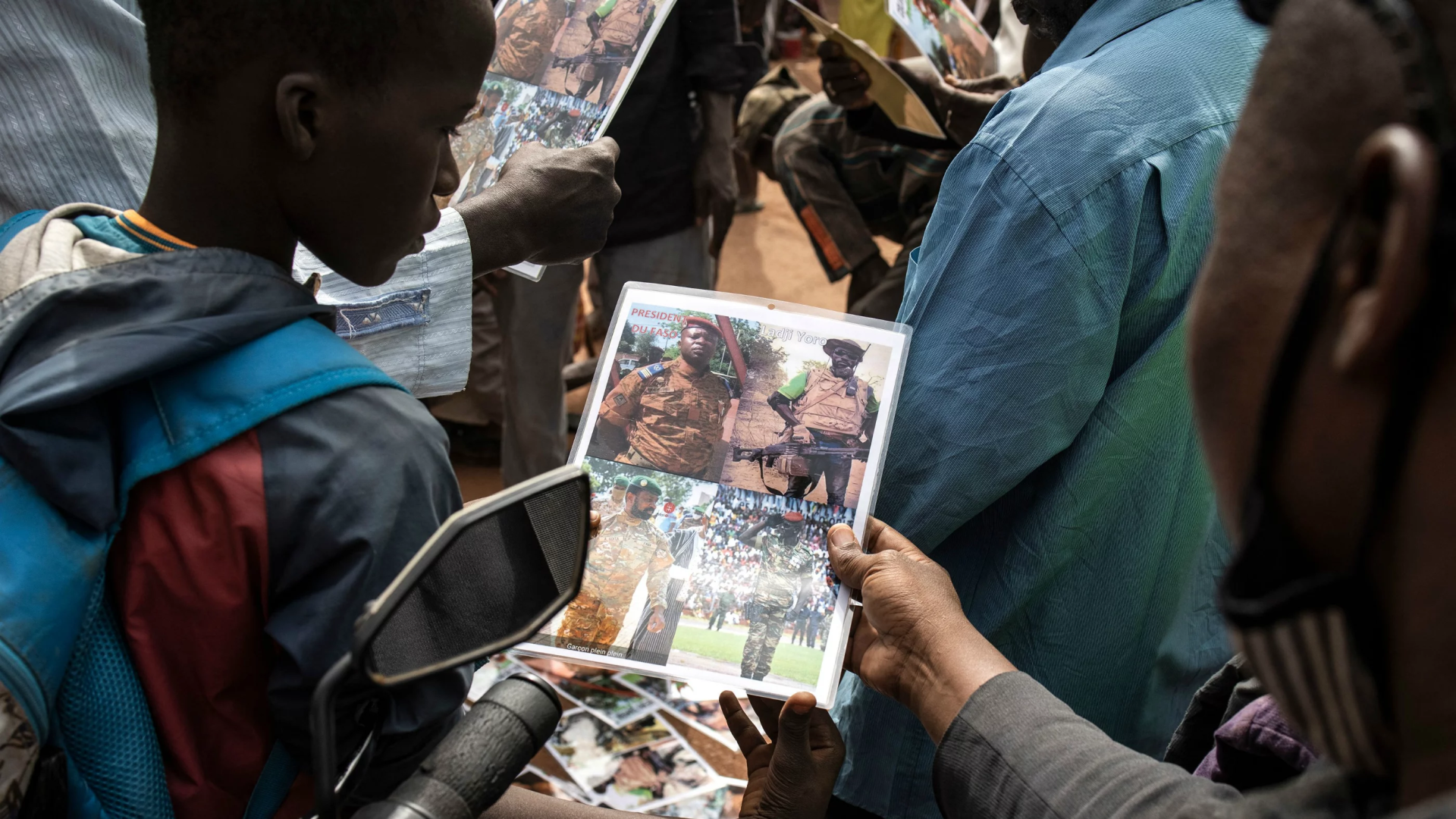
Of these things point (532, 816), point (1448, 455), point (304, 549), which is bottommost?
point (532, 816)

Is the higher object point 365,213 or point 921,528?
point 365,213

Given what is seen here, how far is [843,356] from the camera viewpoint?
1.20m

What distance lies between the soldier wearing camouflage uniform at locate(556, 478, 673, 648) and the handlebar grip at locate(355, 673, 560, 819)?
40 cm

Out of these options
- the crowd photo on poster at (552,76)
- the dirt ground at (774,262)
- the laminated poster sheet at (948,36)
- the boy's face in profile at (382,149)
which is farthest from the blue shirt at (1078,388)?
the dirt ground at (774,262)

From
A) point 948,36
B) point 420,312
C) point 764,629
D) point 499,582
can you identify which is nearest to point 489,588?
point 499,582

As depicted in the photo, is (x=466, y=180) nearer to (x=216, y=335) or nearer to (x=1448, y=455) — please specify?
(x=216, y=335)

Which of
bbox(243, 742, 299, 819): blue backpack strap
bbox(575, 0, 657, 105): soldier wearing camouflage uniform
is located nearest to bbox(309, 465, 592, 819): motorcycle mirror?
bbox(243, 742, 299, 819): blue backpack strap

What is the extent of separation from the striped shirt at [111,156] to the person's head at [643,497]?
0.83 feet

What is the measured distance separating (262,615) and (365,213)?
12.9 inches

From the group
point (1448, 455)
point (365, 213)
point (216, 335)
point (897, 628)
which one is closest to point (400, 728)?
point (216, 335)

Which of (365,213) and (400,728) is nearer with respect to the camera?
(400,728)

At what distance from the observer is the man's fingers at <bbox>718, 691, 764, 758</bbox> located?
4.40 feet

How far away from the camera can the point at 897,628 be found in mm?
1068

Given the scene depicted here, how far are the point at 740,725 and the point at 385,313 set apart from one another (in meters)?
0.69
